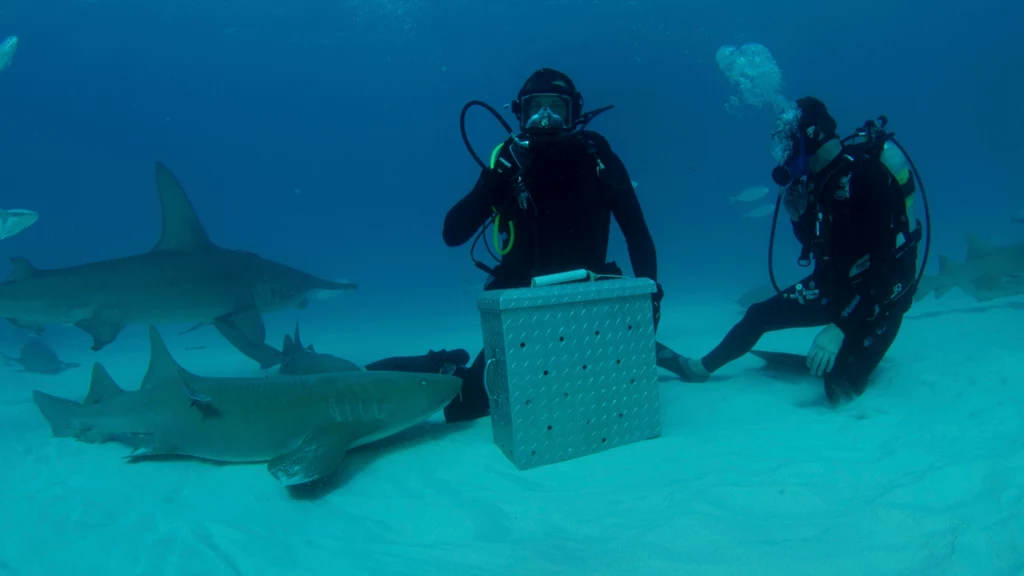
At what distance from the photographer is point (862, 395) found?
12.2ft

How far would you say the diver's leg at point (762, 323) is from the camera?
432 cm

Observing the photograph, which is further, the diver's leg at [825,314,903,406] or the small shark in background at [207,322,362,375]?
the small shark in background at [207,322,362,375]

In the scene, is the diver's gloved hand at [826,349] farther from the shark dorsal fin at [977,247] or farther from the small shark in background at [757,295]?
the small shark in background at [757,295]

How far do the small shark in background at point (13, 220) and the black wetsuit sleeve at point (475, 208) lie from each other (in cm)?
859

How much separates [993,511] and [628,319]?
174 cm

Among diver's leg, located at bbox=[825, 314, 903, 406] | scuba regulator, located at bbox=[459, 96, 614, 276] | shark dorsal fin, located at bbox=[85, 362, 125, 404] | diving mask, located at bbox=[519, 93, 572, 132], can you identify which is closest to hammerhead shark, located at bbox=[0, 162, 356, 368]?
shark dorsal fin, located at bbox=[85, 362, 125, 404]

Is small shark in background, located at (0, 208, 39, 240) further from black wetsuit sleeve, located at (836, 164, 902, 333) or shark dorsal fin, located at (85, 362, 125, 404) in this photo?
black wetsuit sleeve, located at (836, 164, 902, 333)

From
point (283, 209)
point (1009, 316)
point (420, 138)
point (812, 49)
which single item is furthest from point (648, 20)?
point (283, 209)

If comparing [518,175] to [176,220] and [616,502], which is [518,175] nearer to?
[616,502]

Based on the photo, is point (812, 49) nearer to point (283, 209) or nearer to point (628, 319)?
point (628, 319)

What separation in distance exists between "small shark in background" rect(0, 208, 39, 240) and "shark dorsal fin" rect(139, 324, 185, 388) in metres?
7.01

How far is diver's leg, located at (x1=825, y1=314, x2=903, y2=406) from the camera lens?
3.65 m

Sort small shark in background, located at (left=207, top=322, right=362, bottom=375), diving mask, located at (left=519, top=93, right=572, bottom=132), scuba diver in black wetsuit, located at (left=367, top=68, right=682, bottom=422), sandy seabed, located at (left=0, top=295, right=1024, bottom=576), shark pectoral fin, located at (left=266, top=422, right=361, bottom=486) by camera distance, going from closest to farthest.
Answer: sandy seabed, located at (left=0, top=295, right=1024, bottom=576)
shark pectoral fin, located at (left=266, top=422, right=361, bottom=486)
scuba diver in black wetsuit, located at (left=367, top=68, right=682, bottom=422)
diving mask, located at (left=519, top=93, right=572, bottom=132)
small shark in background, located at (left=207, top=322, right=362, bottom=375)

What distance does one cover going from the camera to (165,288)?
21.1ft
